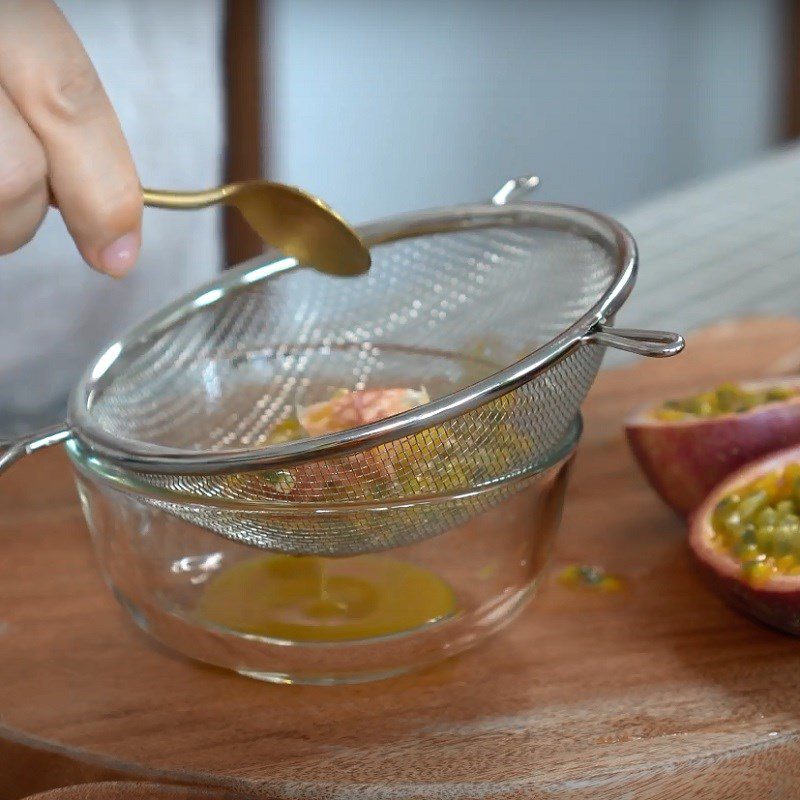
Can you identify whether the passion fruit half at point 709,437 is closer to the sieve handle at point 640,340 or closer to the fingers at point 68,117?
the sieve handle at point 640,340

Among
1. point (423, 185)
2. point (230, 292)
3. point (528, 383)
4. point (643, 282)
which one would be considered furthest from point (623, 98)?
point (528, 383)

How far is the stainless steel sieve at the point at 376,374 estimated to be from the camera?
0.66m

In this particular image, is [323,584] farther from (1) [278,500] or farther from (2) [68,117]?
(2) [68,117]

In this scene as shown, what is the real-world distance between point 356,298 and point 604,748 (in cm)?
51

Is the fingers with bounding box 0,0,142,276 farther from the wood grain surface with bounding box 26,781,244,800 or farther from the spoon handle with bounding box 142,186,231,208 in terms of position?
the wood grain surface with bounding box 26,781,244,800

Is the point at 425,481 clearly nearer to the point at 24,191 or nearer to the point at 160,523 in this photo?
the point at 160,523

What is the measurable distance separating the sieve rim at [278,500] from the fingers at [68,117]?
0.48 feet

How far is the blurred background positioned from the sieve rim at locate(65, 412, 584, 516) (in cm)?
208

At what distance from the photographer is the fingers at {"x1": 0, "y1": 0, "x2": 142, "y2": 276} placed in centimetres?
59

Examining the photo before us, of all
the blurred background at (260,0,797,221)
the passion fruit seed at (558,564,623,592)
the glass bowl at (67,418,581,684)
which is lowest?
the blurred background at (260,0,797,221)

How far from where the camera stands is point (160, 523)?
0.73m

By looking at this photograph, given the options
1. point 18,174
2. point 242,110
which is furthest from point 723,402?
point 242,110

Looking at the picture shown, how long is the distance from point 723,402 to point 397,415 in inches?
12.9

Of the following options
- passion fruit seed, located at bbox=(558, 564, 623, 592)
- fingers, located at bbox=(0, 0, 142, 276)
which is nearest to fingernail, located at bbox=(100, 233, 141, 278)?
fingers, located at bbox=(0, 0, 142, 276)
